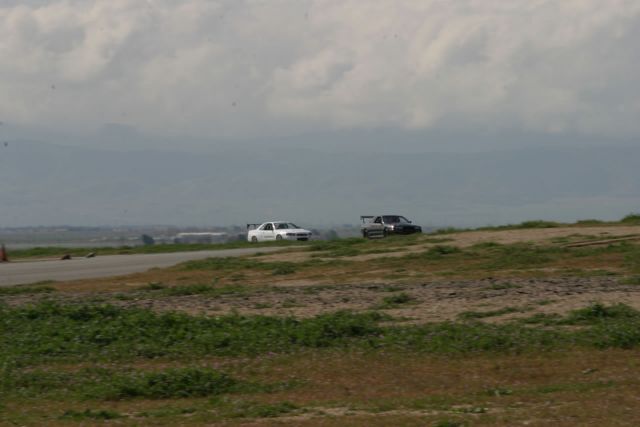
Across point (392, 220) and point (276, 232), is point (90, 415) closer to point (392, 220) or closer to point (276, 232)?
point (392, 220)

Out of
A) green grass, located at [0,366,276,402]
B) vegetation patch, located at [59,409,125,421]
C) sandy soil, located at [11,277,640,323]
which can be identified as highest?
sandy soil, located at [11,277,640,323]

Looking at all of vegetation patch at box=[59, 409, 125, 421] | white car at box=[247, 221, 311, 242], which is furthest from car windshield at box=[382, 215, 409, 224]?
vegetation patch at box=[59, 409, 125, 421]

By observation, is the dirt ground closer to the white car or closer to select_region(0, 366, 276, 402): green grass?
select_region(0, 366, 276, 402): green grass

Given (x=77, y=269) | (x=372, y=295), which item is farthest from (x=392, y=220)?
(x=372, y=295)

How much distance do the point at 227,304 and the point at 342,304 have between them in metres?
2.45

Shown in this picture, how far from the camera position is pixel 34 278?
112 ft

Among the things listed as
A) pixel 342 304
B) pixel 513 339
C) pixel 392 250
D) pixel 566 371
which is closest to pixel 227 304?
pixel 342 304

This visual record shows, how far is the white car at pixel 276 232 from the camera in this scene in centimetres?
6059

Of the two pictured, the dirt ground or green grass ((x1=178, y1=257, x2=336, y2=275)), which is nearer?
the dirt ground

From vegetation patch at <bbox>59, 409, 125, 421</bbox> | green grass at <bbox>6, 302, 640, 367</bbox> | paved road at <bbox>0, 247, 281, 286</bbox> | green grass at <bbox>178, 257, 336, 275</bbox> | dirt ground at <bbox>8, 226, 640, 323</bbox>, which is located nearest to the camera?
vegetation patch at <bbox>59, 409, 125, 421</bbox>

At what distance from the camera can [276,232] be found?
202ft

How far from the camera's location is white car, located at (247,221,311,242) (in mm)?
60594

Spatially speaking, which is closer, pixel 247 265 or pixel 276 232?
pixel 247 265

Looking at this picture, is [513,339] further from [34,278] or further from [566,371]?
[34,278]
